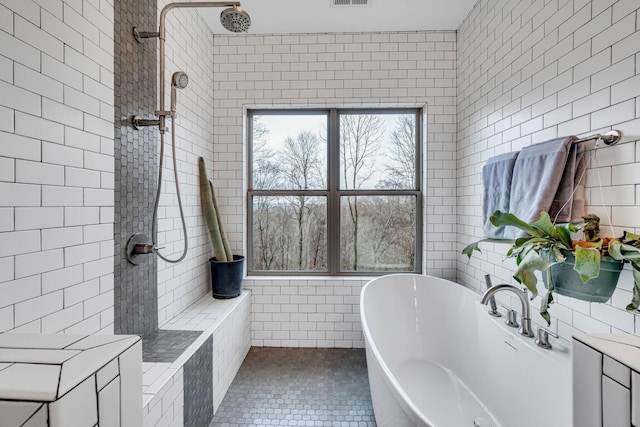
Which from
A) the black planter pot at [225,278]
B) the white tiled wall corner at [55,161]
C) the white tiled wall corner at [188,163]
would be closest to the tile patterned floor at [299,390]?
the black planter pot at [225,278]

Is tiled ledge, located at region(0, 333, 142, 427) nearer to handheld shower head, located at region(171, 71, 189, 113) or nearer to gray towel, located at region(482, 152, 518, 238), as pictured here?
handheld shower head, located at region(171, 71, 189, 113)

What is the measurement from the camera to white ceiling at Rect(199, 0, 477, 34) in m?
2.19

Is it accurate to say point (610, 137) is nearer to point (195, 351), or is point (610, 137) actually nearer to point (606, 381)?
point (606, 381)

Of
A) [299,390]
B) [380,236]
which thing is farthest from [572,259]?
[299,390]

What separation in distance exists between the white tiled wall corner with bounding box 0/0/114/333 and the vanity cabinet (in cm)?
147

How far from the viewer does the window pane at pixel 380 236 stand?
268 cm

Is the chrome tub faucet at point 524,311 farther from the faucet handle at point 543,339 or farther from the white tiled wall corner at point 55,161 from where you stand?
the white tiled wall corner at point 55,161

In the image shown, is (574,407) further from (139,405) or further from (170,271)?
(170,271)

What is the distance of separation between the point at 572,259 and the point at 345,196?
1.76 meters

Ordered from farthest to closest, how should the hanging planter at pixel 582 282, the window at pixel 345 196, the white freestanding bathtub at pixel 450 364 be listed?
the window at pixel 345 196, the white freestanding bathtub at pixel 450 364, the hanging planter at pixel 582 282

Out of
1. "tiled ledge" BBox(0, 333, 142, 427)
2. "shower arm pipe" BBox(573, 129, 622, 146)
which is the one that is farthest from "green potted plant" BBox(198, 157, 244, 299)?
"shower arm pipe" BBox(573, 129, 622, 146)

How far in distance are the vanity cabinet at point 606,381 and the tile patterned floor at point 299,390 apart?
4.95 feet

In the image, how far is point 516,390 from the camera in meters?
1.49

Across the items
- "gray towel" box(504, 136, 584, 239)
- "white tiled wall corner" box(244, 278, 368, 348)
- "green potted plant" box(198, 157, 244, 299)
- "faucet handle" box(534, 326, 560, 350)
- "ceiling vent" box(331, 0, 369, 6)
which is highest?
"ceiling vent" box(331, 0, 369, 6)
